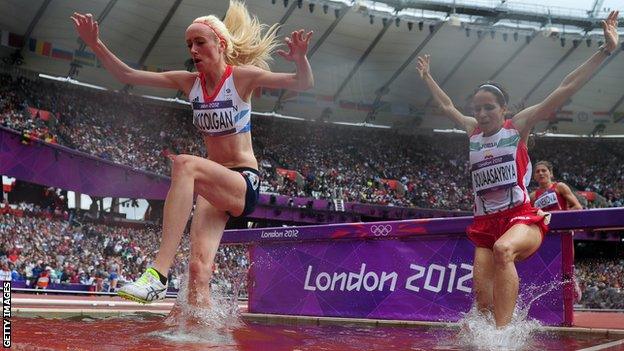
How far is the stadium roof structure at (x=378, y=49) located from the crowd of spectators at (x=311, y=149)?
35.4 inches

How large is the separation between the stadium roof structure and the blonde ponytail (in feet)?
71.9

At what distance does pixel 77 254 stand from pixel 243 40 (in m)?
15.3

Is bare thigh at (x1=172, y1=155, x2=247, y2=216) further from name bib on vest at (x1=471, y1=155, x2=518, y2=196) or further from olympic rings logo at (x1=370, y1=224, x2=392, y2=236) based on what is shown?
olympic rings logo at (x1=370, y1=224, x2=392, y2=236)

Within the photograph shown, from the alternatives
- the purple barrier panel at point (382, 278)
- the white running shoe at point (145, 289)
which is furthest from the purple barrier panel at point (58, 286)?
the white running shoe at point (145, 289)

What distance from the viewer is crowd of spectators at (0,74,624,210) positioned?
25.0m

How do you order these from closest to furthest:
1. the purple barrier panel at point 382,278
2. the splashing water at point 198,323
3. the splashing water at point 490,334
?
the splashing water at point 198,323 → the splashing water at point 490,334 → the purple barrier panel at point 382,278

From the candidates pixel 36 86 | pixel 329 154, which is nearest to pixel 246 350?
pixel 36 86

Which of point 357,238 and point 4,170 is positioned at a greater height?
point 4,170

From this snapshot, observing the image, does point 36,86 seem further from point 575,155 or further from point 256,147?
point 575,155

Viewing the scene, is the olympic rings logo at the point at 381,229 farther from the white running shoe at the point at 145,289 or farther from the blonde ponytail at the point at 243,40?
the white running shoe at the point at 145,289

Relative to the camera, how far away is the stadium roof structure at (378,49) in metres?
Answer: 25.8

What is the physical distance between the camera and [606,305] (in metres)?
11.7

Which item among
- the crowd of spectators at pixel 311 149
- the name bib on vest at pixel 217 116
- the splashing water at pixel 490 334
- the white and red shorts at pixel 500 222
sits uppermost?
the crowd of spectators at pixel 311 149

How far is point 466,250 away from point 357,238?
47.7 inches
